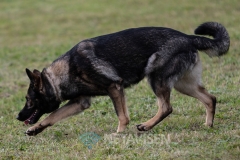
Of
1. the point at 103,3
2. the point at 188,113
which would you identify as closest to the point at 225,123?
the point at 188,113

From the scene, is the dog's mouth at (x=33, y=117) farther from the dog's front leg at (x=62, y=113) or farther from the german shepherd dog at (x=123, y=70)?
the dog's front leg at (x=62, y=113)

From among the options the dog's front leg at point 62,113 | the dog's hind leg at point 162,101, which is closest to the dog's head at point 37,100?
the dog's front leg at point 62,113

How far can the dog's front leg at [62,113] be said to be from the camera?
7.05 metres

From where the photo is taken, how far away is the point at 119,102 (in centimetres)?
695

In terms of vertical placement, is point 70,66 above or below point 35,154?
above

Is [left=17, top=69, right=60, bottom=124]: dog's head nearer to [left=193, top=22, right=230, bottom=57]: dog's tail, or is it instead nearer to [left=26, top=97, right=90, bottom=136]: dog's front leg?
[left=26, top=97, right=90, bottom=136]: dog's front leg

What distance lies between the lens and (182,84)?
731cm

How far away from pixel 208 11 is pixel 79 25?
537cm

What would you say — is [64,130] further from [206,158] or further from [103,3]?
[103,3]

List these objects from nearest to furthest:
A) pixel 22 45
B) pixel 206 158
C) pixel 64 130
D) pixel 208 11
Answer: pixel 206 158 < pixel 64 130 < pixel 22 45 < pixel 208 11

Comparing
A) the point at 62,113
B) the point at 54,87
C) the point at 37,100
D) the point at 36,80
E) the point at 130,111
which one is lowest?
the point at 130,111

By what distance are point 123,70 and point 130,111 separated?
4.31 feet

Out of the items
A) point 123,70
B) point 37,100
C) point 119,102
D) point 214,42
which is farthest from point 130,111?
point 214,42

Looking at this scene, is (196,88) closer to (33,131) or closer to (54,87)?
(54,87)
